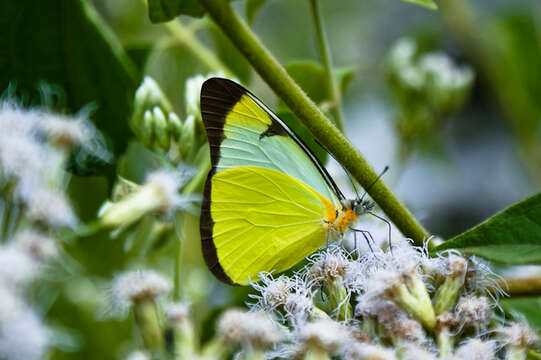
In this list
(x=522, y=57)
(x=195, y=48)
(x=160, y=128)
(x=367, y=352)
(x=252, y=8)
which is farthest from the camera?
(x=522, y=57)

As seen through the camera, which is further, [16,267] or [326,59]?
[326,59]

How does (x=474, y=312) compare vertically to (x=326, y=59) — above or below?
below

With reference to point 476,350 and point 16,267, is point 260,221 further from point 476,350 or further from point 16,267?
point 16,267

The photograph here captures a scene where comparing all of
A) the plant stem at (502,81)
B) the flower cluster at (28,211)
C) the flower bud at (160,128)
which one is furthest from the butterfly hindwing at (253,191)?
the plant stem at (502,81)

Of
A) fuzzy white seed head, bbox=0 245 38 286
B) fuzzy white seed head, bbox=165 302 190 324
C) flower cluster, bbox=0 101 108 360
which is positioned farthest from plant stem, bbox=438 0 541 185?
fuzzy white seed head, bbox=0 245 38 286

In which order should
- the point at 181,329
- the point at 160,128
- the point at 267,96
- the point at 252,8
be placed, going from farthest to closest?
the point at 267,96
the point at 252,8
the point at 160,128
the point at 181,329

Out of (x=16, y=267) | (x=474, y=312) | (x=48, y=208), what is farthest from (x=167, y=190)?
(x=474, y=312)

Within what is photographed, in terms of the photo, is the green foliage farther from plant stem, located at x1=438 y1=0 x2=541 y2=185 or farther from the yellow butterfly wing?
the yellow butterfly wing
